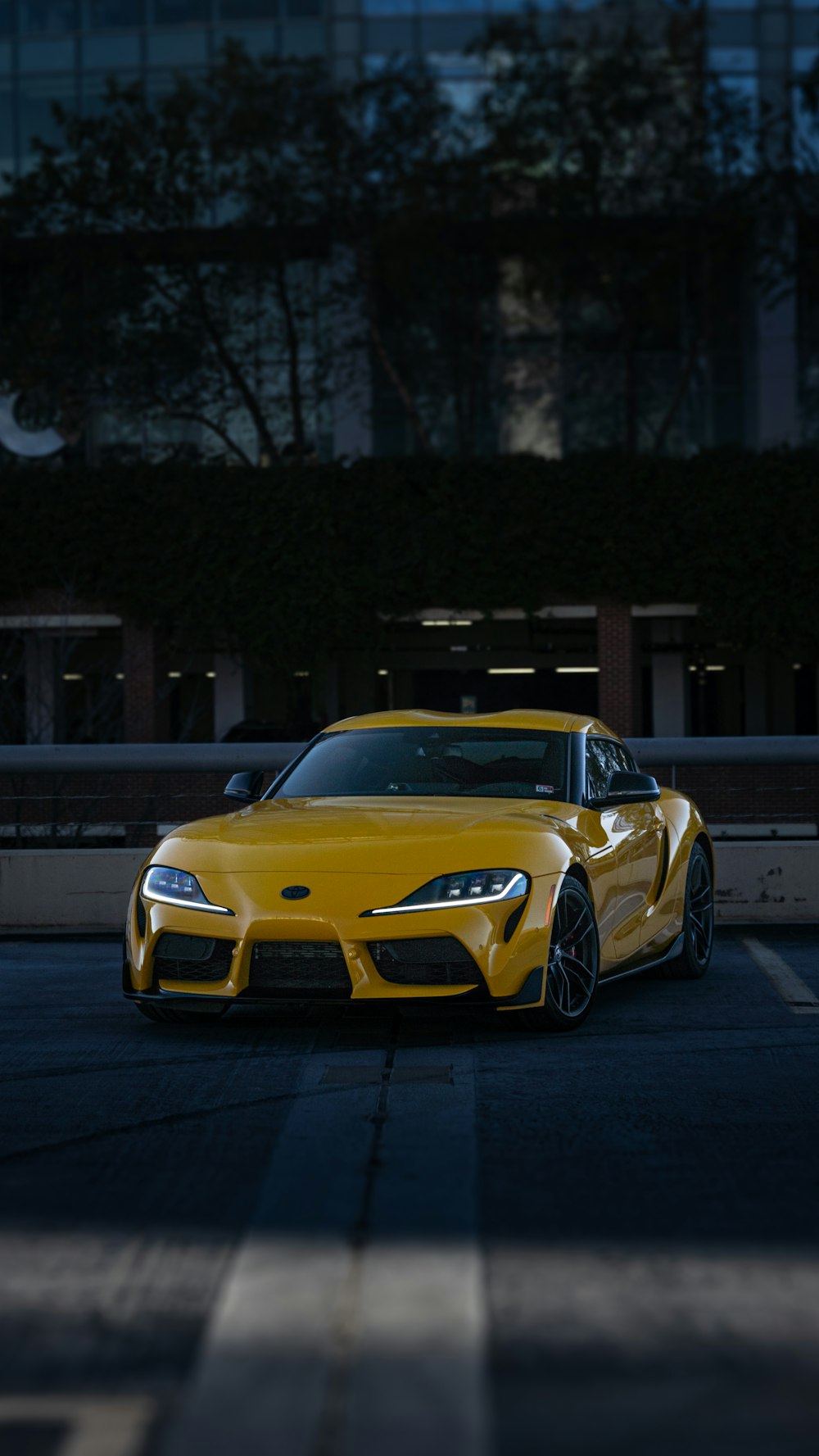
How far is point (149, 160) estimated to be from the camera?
39219mm

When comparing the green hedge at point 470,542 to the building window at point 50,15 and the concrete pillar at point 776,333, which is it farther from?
the building window at point 50,15

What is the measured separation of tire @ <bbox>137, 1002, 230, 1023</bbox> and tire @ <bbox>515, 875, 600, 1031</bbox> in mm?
1293

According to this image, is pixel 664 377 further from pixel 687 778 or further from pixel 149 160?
pixel 687 778

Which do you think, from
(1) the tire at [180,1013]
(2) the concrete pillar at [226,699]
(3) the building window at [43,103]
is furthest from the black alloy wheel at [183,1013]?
(3) the building window at [43,103]

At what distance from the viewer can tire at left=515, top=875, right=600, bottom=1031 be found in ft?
26.5

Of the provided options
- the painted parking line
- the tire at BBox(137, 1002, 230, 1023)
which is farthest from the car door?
the tire at BBox(137, 1002, 230, 1023)


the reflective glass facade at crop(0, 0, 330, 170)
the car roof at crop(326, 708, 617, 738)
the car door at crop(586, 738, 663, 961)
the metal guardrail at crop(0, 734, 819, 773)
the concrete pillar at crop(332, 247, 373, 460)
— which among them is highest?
the reflective glass facade at crop(0, 0, 330, 170)

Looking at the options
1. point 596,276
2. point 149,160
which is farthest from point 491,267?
point 149,160

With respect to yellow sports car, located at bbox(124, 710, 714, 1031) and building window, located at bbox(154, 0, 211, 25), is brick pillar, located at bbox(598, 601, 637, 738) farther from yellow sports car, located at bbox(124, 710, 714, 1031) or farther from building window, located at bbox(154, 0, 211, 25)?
yellow sports car, located at bbox(124, 710, 714, 1031)

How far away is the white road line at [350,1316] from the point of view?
10.4ft

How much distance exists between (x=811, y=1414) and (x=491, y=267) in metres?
40.3

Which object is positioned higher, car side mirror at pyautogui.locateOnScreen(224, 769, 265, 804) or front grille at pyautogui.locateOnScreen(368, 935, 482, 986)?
car side mirror at pyautogui.locateOnScreen(224, 769, 265, 804)

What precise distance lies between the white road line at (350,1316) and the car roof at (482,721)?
403 centimetres

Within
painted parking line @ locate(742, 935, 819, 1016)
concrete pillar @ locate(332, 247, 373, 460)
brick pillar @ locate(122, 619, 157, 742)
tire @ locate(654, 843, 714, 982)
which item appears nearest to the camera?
painted parking line @ locate(742, 935, 819, 1016)
